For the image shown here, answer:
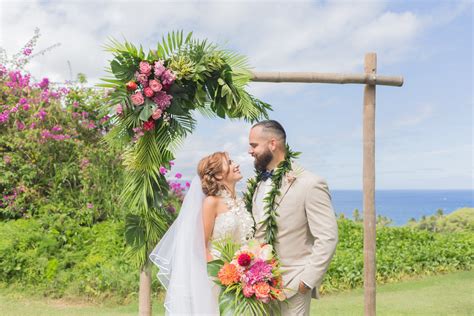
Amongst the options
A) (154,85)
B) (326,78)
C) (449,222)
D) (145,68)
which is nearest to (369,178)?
(326,78)

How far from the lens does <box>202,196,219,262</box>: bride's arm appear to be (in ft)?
12.9

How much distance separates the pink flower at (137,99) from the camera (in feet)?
14.4

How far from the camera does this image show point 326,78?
5.48 m

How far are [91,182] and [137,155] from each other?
5560mm

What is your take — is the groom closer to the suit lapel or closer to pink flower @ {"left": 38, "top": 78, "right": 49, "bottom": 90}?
the suit lapel

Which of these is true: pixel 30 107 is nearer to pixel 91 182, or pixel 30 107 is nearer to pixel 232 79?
pixel 91 182

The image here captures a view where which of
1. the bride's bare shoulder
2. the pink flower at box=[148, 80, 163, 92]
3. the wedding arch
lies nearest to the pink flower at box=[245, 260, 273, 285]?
the bride's bare shoulder

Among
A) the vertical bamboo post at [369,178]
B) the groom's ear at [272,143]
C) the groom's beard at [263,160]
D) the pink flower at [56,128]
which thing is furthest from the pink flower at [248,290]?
the pink flower at [56,128]

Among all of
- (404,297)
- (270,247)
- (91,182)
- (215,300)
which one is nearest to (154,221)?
(215,300)

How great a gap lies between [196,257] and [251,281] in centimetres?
47

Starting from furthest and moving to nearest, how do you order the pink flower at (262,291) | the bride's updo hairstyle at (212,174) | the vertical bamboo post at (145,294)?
1. the vertical bamboo post at (145,294)
2. the bride's updo hairstyle at (212,174)
3. the pink flower at (262,291)

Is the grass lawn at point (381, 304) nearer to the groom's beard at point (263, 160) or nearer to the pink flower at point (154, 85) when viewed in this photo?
the groom's beard at point (263, 160)

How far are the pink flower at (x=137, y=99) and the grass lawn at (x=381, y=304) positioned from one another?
3450mm

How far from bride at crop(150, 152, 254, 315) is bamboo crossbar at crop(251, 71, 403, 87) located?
4.78 feet
